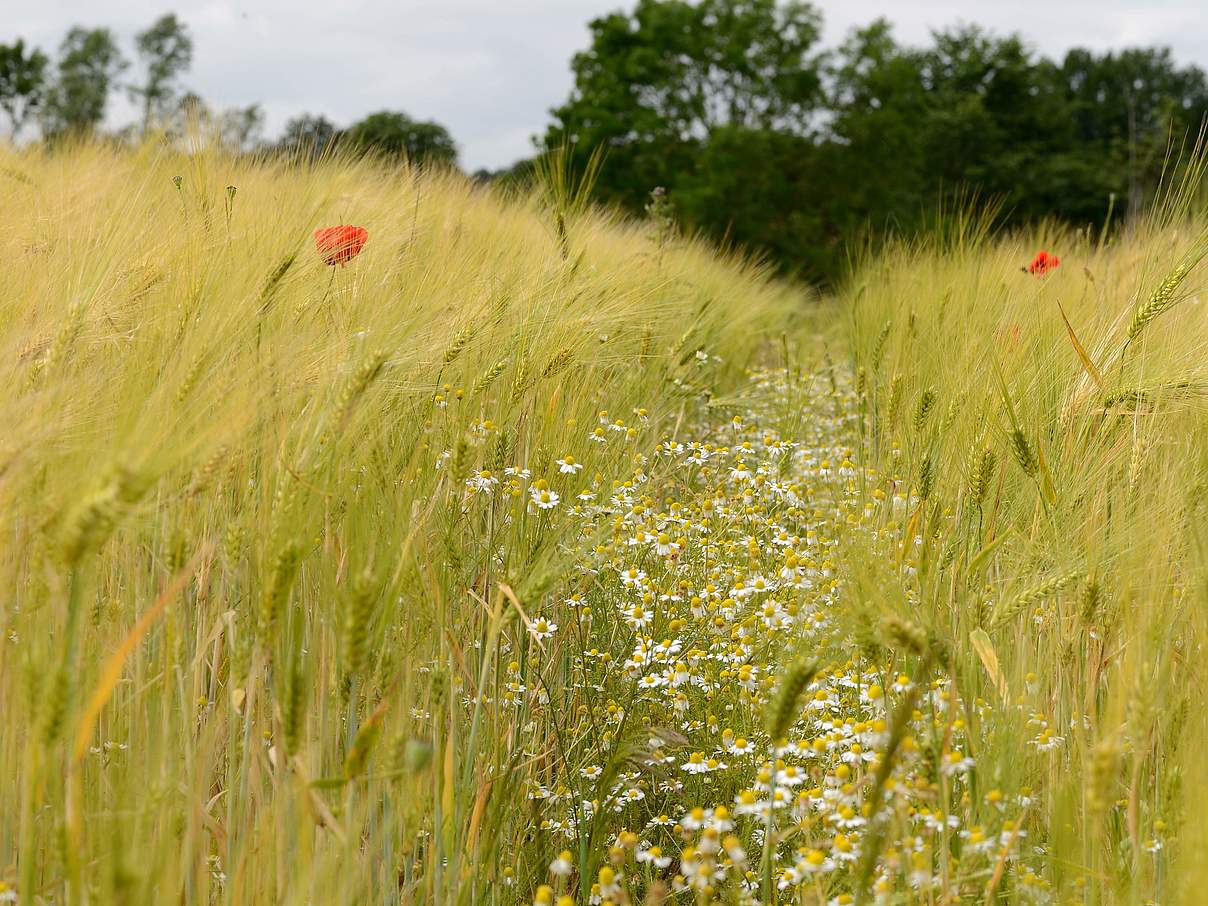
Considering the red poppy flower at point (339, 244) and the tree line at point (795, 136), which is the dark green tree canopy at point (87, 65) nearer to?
the tree line at point (795, 136)

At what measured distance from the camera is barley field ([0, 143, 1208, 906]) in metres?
1.13

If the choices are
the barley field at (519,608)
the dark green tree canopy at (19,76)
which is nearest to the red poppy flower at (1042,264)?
the barley field at (519,608)

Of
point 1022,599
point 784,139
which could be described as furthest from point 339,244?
point 784,139

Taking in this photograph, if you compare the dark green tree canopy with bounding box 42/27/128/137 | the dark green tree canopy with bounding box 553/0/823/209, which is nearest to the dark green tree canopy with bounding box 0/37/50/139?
the dark green tree canopy with bounding box 42/27/128/137

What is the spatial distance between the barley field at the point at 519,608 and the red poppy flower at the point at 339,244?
25 mm

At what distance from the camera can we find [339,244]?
216 cm

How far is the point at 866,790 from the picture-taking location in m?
1.62

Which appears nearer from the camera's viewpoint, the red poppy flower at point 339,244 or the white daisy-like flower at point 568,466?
the white daisy-like flower at point 568,466

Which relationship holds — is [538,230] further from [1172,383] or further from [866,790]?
[866,790]

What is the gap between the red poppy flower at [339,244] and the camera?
2.13 meters

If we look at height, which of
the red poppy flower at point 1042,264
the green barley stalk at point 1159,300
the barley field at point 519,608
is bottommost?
the barley field at point 519,608

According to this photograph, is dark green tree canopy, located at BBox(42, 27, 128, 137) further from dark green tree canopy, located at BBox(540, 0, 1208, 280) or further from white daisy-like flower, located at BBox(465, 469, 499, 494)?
white daisy-like flower, located at BBox(465, 469, 499, 494)

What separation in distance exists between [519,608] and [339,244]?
118cm

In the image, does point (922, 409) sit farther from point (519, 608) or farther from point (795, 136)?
point (795, 136)
